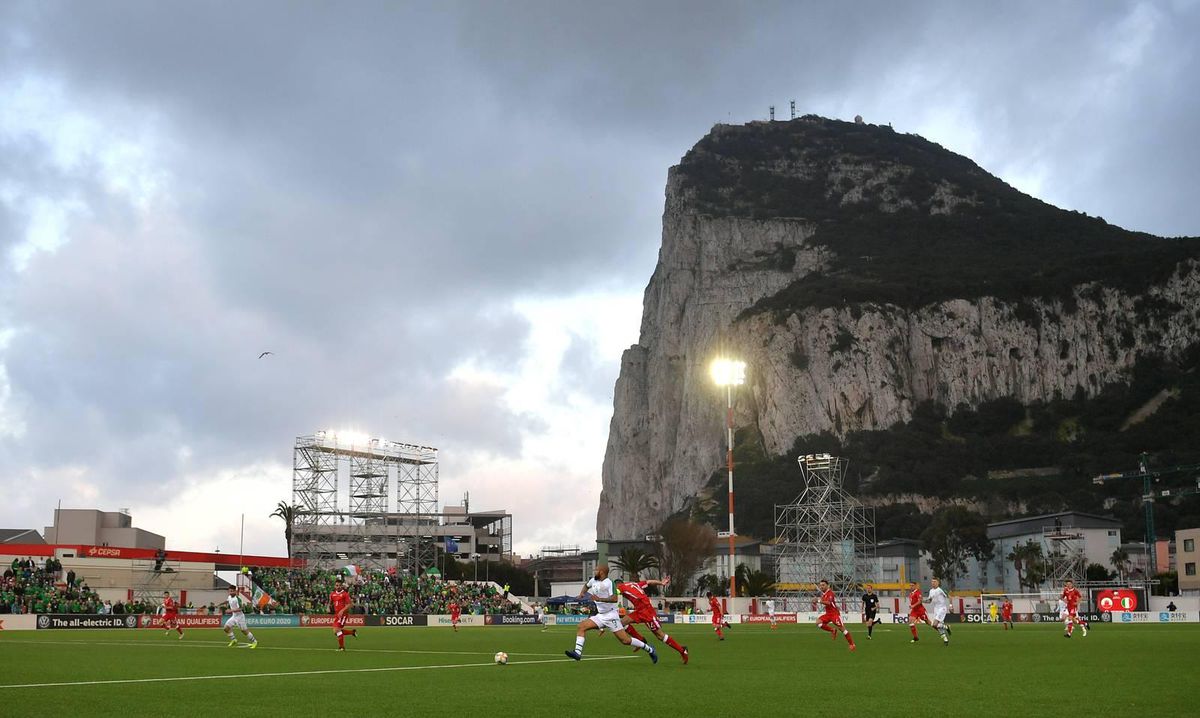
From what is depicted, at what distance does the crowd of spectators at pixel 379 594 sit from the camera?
278 ft

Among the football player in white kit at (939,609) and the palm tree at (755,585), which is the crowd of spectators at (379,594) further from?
the football player in white kit at (939,609)

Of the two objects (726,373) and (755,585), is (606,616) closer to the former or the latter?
(726,373)

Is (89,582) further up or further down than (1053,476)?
further down

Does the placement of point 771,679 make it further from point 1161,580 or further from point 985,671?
point 1161,580

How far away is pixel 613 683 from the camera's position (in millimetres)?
18797

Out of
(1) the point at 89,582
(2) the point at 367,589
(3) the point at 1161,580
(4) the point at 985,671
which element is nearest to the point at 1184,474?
(3) the point at 1161,580

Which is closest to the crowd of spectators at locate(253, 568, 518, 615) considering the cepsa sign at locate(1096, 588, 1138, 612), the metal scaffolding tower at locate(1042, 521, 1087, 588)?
the cepsa sign at locate(1096, 588, 1138, 612)

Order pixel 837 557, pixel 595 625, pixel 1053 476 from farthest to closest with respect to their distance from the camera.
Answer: pixel 1053 476 → pixel 837 557 → pixel 595 625

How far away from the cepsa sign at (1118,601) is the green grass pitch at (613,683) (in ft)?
176

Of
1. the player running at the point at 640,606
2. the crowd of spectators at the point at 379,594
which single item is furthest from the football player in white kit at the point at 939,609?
the crowd of spectators at the point at 379,594

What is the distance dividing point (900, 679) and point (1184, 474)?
601 feet

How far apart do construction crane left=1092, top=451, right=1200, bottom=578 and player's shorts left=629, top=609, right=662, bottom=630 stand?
135835 millimetres

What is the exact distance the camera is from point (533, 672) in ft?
73.3

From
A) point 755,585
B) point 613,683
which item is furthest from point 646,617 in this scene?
point 755,585
